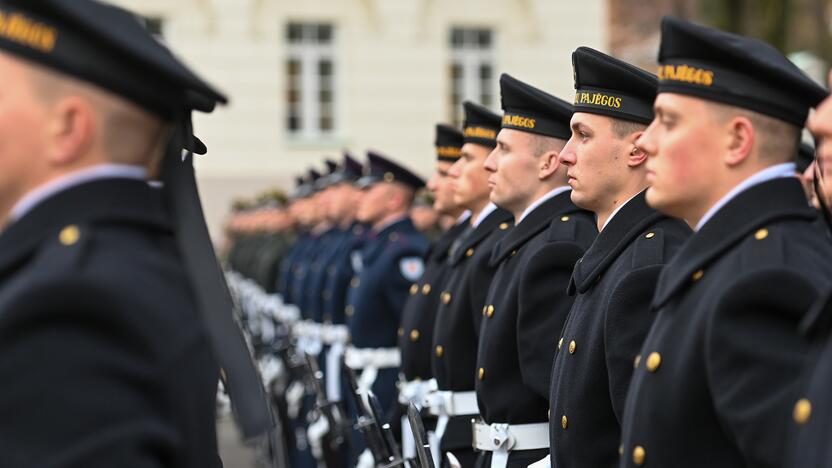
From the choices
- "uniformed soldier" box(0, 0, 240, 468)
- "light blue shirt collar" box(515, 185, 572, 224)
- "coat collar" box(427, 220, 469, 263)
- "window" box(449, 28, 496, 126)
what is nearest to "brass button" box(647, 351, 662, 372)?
"uniformed soldier" box(0, 0, 240, 468)

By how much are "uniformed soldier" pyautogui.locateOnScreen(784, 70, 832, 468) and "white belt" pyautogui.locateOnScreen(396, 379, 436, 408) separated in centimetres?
351

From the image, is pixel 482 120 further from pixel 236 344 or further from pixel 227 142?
pixel 227 142

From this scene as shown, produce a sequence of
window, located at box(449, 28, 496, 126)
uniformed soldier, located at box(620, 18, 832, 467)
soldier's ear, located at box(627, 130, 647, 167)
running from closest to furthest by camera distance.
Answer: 1. uniformed soldier, located at box(620, 18, 832, 467)
2. soldier's ear, located at box(627, 130, 647, 167)
3. window, located at box(449, 28, 496, 126)

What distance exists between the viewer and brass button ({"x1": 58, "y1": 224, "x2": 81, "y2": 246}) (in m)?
2.63

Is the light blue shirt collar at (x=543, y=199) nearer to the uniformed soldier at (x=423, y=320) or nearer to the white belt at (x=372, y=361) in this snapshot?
the uniformed soldier at (x=423, y=320)

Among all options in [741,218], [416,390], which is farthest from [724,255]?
[416,390]

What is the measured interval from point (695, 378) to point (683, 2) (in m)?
29.2

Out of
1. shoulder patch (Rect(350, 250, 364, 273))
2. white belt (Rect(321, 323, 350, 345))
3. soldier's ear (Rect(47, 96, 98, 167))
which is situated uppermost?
soldier's ear (Rect(47, 96, 98, 167))

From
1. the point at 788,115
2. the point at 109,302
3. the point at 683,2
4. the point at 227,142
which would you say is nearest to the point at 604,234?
the point at 788,115

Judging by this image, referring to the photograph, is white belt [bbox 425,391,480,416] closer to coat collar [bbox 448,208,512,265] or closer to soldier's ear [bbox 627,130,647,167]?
coat collar [bbox 448,208,512,265]

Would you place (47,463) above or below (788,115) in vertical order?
below

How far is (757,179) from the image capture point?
10.9 ft

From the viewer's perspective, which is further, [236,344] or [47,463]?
[236,344]

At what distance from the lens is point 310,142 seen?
2406 cm
